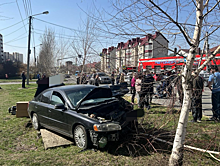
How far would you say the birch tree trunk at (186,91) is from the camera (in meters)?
2.95

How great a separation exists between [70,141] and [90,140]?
879 millimetres

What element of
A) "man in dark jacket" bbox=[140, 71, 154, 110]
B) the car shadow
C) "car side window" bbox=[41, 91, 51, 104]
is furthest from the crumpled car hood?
"car side window" bbox=[41, 91, 51, 104]

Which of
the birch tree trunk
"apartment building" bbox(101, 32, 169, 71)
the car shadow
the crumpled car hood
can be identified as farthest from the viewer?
the crumpled car hood

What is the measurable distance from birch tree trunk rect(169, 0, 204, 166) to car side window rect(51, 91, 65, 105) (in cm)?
323

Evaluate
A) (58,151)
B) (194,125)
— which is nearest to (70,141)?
(58,151)

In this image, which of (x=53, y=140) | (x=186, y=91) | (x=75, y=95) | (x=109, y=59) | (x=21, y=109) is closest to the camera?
(x=186, y=91)

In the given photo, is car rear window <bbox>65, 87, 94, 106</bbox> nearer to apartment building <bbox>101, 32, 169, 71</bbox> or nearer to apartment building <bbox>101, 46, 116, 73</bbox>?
apartment building <bbox>101, 46, 116, 73</bbox>

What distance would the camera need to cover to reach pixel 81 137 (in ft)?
14.6

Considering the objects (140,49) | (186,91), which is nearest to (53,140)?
(140,49)

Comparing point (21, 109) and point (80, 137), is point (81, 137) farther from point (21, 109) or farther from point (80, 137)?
point (21, 109)

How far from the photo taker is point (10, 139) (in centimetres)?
539

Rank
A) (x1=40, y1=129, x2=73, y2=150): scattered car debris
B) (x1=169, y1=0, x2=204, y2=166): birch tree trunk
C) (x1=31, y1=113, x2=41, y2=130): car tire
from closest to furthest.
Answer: (x1=169, y1=0, x2=204, y2=166): birch tree trunk, (x1=40, y1=129, x2=73, y2=150): scattered car debris, (x1=31, y1=113, x2=41, y2=130): car tire

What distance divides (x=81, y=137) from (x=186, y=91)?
2.62 metres

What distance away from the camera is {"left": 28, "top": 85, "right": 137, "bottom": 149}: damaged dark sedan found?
423 cm
